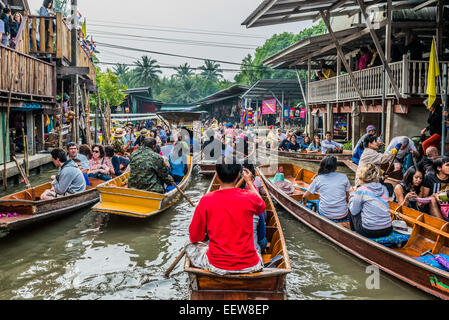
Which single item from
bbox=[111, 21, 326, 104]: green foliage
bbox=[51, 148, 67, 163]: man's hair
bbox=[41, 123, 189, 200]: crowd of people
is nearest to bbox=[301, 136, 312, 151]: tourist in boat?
bbox=[41, 123, 189, 200]: crowd of people

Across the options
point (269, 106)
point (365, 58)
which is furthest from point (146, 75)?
point (365, 58)

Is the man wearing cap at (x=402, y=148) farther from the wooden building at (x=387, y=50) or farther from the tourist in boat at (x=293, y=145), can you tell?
the tourist in boat at (x=293, y=145)

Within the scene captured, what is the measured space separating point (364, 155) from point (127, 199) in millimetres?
4729

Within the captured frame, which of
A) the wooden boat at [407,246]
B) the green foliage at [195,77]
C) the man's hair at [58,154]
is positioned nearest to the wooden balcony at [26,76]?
the man's hair at [58,154]

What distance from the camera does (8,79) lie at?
9.67 m

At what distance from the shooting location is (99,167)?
9.66 m

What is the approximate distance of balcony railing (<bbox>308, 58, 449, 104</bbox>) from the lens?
1130 centimetres

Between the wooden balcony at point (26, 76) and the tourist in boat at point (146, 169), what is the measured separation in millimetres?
4260

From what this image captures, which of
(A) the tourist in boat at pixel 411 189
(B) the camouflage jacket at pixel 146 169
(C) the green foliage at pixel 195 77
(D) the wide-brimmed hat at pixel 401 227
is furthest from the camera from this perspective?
(C) the green foliage at pixel 195 77

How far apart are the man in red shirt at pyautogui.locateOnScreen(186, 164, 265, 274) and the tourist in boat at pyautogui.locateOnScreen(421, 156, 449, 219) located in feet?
11.7

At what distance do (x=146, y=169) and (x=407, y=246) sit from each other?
4.86 metres

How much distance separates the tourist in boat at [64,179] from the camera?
7.32 m

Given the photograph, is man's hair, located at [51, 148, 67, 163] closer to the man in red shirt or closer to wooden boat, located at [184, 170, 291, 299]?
wooden boat, located at [184, 170, 291, 299]

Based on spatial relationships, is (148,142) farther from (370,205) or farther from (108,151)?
(370,205)
